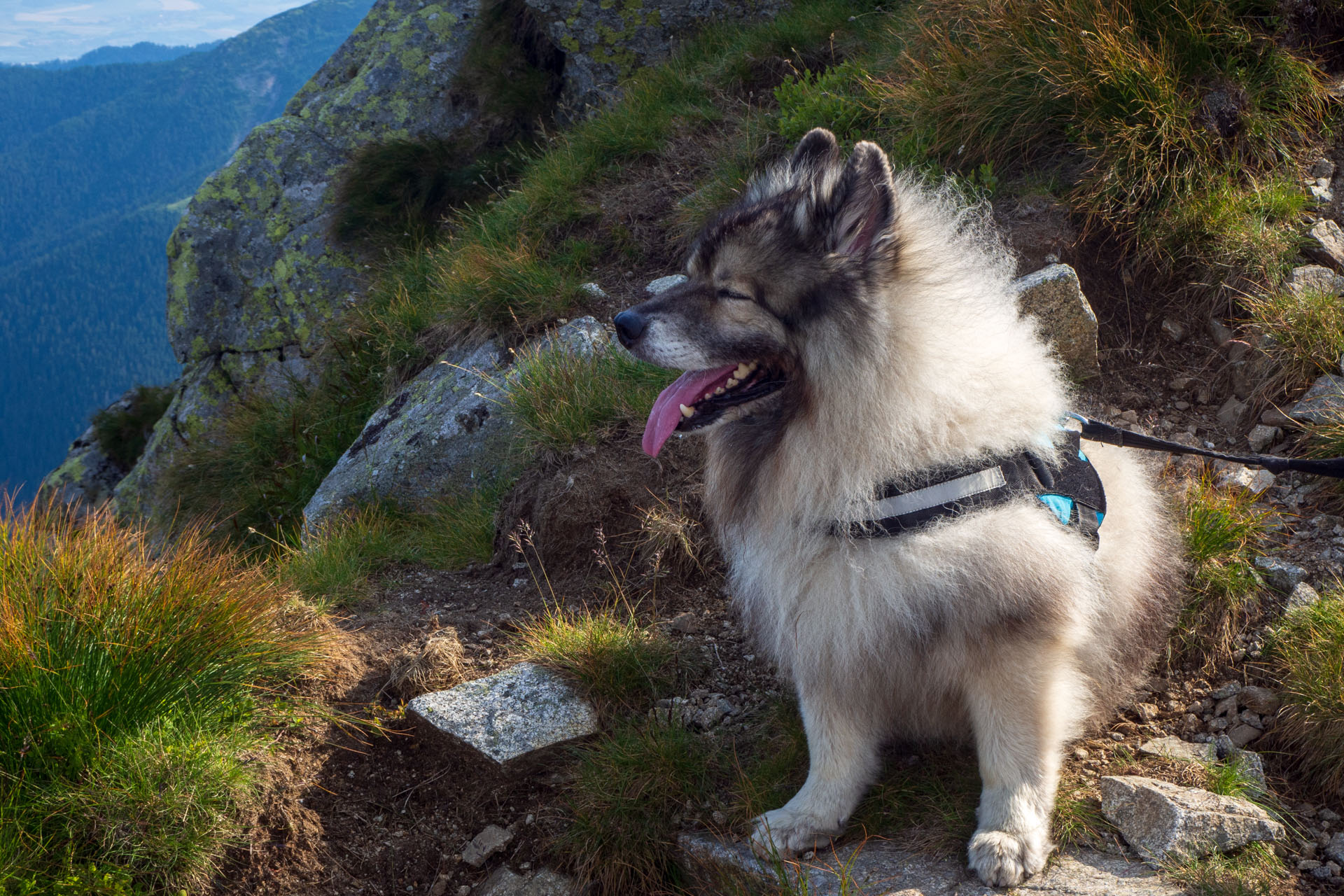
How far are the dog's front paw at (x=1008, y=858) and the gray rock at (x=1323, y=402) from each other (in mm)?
2507

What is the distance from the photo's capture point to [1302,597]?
9.68 ft

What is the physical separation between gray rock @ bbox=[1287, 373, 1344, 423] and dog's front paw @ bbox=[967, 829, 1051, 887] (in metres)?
2.51

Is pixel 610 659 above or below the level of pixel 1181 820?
above

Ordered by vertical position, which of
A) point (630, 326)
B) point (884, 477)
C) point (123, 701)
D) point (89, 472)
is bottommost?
point (89, 472)

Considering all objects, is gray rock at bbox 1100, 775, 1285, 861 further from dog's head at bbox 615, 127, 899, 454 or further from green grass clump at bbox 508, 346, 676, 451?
green grass clump at bbox 508, 346, 676, 451

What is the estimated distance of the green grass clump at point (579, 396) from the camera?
4.59 m

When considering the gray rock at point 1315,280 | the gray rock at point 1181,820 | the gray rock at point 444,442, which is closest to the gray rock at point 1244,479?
the gray rock at point 1315,280

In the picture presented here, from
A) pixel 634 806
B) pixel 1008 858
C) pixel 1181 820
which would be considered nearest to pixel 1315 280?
pixel 1181 820

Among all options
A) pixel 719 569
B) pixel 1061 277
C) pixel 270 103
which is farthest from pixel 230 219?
pixel 270 103

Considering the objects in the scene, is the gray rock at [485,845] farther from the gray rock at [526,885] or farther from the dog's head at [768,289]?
the dog's head at [768,289]

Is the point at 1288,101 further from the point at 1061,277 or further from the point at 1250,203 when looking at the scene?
the point at 1061,277

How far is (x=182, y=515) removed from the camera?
23.7 feet

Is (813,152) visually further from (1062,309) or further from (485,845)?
(485,845)

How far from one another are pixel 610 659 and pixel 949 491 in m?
1.60
